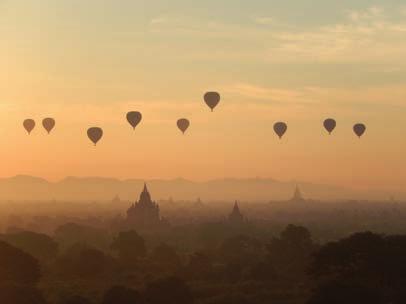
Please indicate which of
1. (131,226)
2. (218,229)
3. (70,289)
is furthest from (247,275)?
(131,226)

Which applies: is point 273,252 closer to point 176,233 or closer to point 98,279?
point 98,279

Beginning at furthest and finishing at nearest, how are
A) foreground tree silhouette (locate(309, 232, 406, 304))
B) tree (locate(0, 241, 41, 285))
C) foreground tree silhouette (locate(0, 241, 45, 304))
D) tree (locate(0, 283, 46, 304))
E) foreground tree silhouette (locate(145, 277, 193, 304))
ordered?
tree (locate(0, 241, 41, 285)), foreground tree silhouette (locate(0, 241, 45, 304)), foreground tree silhouette (locate(145, 277, 193, 304)), foreground tree silhouette (locate(309, 232, 406, 304)), tree (locate(0, 283, 46, 304))

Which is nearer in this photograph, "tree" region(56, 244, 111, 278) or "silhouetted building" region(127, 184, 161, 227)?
"tree" region(56, 244, 111, 278)

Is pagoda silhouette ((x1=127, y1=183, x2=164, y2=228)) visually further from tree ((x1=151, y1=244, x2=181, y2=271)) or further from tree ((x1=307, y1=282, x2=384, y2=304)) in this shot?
tree ((x1=307, y1=282, x2=384, y2=304))

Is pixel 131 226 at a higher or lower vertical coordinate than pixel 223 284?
higher

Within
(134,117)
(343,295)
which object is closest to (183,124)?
(134,117)

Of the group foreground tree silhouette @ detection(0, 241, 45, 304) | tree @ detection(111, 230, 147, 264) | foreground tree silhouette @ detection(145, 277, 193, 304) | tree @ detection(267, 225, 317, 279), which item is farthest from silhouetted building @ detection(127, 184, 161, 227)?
foreground tree silhouette @ detection(145, 277, 193, 304)
